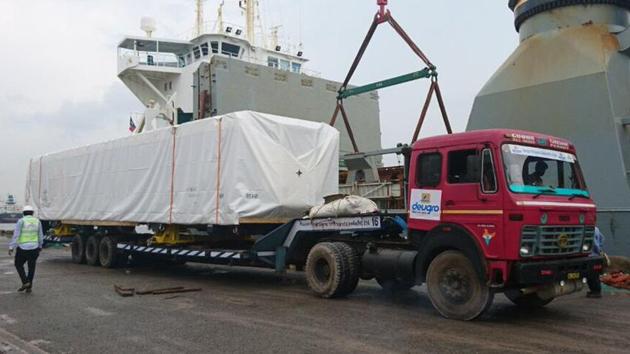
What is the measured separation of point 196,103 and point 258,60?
9170mm

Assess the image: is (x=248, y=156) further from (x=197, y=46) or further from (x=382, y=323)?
(x=197, y=46)

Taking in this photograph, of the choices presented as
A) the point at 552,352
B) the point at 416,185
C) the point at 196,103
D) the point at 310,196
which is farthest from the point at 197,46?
the point at 552,352

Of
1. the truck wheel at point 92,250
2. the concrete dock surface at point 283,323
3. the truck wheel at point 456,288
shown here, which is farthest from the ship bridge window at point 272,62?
the truck wheel at point 456,288

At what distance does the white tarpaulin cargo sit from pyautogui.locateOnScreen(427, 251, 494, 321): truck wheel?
12.5 feet

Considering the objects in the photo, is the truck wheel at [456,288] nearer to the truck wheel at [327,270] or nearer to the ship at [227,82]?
the truck wheel at [327,270]

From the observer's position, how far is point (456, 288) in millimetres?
7348

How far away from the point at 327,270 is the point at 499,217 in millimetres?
3326

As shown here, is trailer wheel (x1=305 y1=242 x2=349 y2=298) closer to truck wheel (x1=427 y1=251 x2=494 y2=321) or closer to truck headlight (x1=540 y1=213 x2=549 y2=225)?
truck wheel (x1=427 y1=251 x2=494 y2=321)

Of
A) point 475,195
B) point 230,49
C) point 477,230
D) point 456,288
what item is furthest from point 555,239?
point 230,49

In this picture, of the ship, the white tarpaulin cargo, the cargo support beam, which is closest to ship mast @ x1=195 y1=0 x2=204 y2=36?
the ship

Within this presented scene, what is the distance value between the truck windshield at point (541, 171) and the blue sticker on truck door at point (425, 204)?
3.44ft

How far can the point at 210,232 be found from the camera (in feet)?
34.7

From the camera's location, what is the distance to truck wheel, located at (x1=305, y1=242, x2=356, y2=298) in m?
8.82

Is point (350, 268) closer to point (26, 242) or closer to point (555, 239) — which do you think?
point (555, 239)
